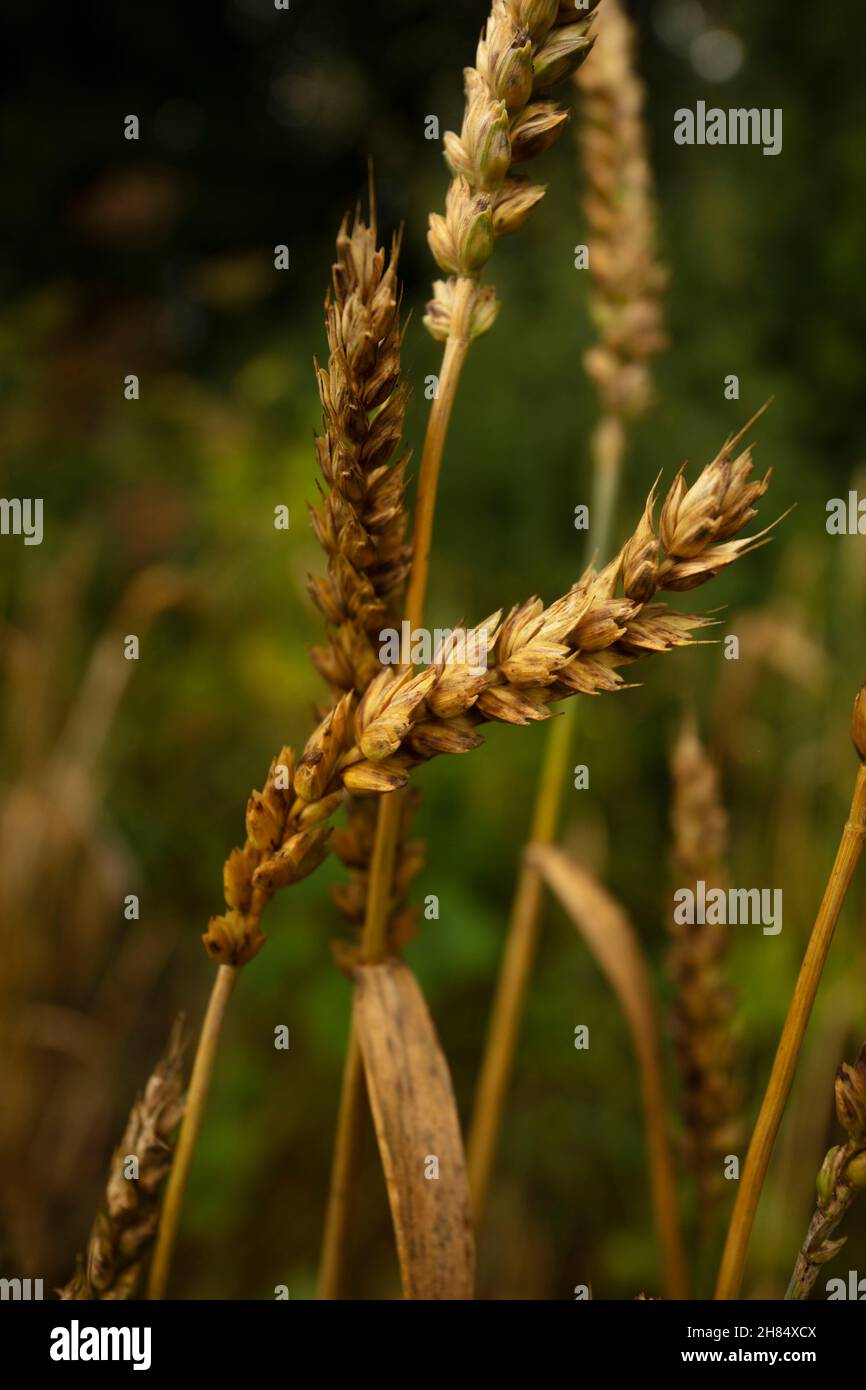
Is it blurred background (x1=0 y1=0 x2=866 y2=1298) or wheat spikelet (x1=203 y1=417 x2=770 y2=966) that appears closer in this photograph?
wheat spikelet (x1=203 y1=417 x2=770 y2=966)

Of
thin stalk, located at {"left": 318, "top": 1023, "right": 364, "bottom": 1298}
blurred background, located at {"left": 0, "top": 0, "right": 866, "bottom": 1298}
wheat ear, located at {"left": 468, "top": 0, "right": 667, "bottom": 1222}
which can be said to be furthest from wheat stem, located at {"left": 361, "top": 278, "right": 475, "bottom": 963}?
blurred background, located at {"left": 0, "top": 0, "right": 866, "bottom": 1298}

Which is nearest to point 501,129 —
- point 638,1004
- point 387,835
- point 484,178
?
point 484,178

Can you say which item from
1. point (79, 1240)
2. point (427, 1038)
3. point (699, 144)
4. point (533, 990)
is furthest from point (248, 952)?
point (699, 144)

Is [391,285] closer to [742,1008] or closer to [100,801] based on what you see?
[742,1008]

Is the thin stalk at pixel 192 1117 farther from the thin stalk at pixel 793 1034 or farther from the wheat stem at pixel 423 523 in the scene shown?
the thin stalk at pixel 793 1034

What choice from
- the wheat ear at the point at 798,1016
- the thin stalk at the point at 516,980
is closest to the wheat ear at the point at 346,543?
the wheat ear at the point at 798,1016

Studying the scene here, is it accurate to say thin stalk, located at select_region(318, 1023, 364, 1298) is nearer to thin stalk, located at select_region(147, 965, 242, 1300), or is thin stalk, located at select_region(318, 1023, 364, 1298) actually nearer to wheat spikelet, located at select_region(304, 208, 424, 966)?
thin stalk, located at select_region(147, 965, 242, 1300)

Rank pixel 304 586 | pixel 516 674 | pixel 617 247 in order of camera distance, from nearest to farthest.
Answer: pixel 516 674, pixel 617 247, pixel 304 586

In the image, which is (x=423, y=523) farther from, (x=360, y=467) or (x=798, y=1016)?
(x=798, y=1016)
